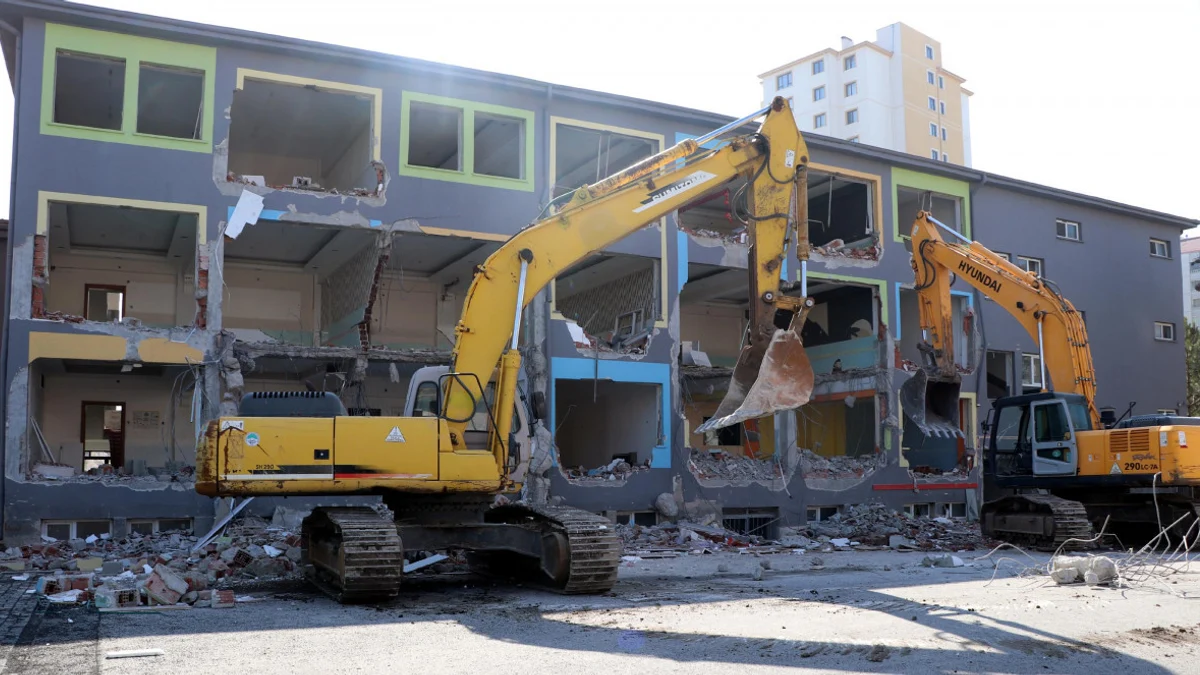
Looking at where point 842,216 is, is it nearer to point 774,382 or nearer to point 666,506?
point 666,506

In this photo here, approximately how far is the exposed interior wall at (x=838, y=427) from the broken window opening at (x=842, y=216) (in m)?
4.42

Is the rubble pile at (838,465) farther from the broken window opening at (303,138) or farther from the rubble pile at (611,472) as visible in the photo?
the broken window opening at (303,138)

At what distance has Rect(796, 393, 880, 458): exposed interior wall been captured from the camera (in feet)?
98.5

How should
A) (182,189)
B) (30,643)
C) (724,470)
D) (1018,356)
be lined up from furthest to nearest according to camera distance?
(1018,356) → (724,470) → (182,189) → (30,643)

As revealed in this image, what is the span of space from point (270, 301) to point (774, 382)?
19.0m

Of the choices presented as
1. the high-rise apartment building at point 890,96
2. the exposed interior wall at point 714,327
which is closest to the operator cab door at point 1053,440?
the exposed interior wall at point 714,327

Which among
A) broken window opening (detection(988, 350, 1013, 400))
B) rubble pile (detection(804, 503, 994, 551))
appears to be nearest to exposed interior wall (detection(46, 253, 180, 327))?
rubble pile (detection(804, 503, 994, 551))

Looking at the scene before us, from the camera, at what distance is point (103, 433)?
2577 centimetres

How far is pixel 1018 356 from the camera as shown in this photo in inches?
1170

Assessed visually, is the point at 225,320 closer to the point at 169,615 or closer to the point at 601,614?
the point at 169,615

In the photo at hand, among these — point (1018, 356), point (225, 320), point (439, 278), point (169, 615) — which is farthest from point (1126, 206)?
point (169, 615)

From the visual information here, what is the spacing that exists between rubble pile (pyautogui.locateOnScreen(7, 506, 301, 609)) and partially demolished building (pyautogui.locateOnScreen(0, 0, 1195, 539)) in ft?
3.82

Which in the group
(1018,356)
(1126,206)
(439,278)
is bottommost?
(1018,356)

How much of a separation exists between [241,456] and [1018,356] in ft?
79.1
